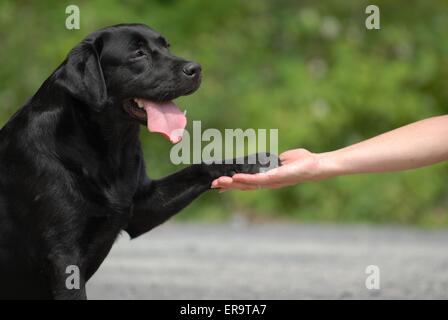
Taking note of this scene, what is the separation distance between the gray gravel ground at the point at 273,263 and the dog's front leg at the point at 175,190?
1.15 meters

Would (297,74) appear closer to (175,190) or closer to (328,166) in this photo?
(175,190)

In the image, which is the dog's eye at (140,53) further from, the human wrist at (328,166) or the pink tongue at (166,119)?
the human wrist at (328,166)

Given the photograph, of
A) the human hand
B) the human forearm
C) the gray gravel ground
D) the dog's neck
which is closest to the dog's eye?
the dog's neck

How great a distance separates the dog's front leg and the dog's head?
28 centimetres

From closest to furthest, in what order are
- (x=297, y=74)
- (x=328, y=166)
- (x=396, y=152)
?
(x=396, y=152) → (x=328, y=166) → (x=297, y=74)

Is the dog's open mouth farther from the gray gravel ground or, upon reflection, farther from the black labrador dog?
the gray gravel ground

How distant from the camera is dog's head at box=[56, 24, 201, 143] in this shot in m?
4.22

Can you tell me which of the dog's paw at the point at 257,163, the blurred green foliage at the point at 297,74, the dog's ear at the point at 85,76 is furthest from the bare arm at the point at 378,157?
the blurred green foliage at the point at 297,74

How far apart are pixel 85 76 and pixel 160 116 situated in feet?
1.18

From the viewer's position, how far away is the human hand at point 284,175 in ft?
13.4

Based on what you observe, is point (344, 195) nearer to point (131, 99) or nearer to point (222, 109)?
point (222, 109)

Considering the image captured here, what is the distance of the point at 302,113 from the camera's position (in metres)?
12.2

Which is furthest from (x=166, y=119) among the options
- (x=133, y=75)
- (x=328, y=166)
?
(x=328, y=166)

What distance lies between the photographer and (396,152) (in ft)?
13.0
